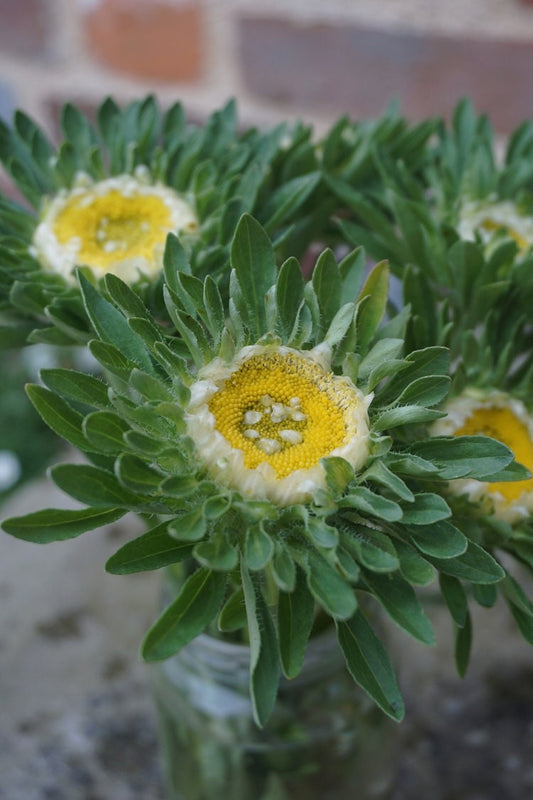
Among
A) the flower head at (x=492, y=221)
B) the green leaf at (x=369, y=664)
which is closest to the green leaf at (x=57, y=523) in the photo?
the green leaf at (x=369, y=664)

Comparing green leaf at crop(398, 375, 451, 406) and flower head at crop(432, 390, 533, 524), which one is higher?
green leaf at crop(398, 375, 451, 406)

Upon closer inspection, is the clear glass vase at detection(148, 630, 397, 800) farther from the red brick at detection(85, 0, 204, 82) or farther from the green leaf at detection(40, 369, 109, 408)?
the red brick at detection(85, 0, 204, 82)

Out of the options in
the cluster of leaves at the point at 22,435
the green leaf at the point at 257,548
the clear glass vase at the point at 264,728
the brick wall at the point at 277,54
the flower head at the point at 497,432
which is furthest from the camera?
the cluster of leaves at the point at 22,435

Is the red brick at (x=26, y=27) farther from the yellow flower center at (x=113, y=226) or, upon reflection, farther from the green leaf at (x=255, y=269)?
the green leaf at (x=255, y=269)

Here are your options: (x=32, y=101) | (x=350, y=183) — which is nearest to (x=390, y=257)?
(x=350, y=183)

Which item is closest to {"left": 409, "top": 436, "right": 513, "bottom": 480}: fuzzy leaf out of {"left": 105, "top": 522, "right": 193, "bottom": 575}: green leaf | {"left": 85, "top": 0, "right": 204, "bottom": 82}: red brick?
{"left": 105, "top": 522, "right": 193, "bottom": 575}: green leaf

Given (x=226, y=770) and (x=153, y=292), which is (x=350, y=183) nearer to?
(x=153, y=292)

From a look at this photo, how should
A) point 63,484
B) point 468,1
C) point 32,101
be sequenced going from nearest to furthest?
point 63,484, point 468,1, point 32,101
